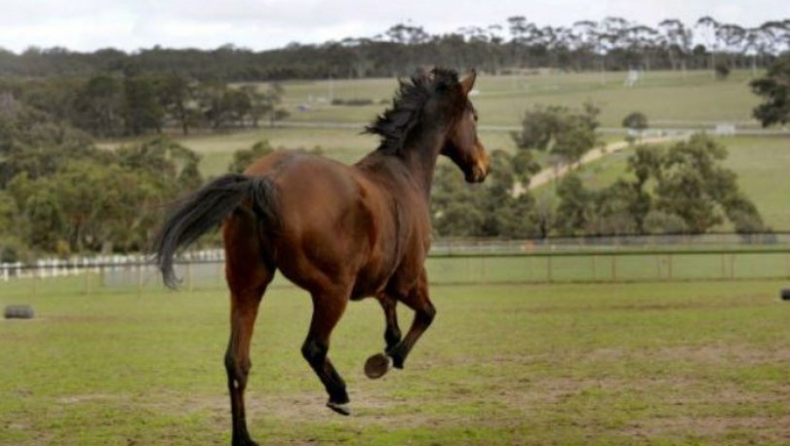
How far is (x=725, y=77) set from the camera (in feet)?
630

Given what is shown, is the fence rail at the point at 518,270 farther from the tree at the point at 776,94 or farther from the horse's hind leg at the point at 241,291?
the tree at the point at 776,94

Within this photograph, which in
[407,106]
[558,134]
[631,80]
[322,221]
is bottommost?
[558,134]

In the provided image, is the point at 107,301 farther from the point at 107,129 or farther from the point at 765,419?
the point at 107,129

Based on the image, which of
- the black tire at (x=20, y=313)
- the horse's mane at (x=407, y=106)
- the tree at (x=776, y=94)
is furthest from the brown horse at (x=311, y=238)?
the tree at (x=776, y=94)

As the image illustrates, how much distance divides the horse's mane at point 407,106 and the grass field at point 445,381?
2630 millimetres

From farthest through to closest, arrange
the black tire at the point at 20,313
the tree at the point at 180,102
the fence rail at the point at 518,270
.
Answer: the tree at the point at 180,102 → the fence rail at the point at 518,270 → the black tire at the point at 20,313

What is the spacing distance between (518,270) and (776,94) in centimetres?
7494

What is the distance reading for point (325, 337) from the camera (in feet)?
35.2

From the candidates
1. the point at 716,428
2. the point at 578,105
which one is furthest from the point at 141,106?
the point at 716,428

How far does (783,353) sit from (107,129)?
10573 centimetres

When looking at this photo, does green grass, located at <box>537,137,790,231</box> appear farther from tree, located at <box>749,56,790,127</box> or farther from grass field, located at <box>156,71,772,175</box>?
grass field, located at <box>156,71,772,175</box>

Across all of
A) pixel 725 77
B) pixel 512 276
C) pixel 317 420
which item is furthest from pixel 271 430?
pixel 725 77

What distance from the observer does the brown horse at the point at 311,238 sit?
33.7 feet

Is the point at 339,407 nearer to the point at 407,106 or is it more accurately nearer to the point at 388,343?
the point at 388,343
